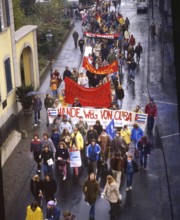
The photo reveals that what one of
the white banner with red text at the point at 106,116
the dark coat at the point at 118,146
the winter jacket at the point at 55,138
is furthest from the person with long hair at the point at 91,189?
the white banner with red text at the point at 106,116

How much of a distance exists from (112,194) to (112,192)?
0.07 metres

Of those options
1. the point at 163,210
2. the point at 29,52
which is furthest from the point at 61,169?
the point at 29,52

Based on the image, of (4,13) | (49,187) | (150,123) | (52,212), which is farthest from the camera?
(4,13)

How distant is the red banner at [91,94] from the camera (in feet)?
55.4

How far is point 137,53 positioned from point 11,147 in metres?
14.3

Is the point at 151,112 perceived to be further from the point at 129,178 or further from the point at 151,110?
the point at 129,178

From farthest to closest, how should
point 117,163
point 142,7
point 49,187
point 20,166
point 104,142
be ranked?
1. point 142,7
2. point 20,166
3. point 104,142
4. point 117,163
5. point 49,187

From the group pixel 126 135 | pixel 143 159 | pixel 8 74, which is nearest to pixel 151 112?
pixel 126 135

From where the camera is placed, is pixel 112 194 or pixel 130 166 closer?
pixel 112 194

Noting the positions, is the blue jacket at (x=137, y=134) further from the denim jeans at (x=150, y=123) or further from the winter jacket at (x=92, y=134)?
the denim jeans at (x=150, y=123)

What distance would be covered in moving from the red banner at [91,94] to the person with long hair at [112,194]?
620 cm

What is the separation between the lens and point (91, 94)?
56.0ft

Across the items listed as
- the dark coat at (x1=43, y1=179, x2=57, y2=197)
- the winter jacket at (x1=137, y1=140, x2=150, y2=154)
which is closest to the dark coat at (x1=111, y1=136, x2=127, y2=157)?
the winter jacket at (x1=137, y1=140, x2=150, y2=154)

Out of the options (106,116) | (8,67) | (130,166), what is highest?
(8,67)
